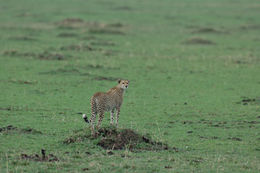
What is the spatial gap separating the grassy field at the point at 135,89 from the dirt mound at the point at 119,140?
73 mm

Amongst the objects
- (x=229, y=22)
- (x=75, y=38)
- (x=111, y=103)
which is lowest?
(x=111, y=103)

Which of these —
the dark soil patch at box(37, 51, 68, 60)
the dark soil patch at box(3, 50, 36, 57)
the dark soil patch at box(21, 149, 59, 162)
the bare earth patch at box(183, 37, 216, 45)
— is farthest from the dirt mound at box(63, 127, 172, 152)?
the bare earth patch at box(183, 37, 216, 45)

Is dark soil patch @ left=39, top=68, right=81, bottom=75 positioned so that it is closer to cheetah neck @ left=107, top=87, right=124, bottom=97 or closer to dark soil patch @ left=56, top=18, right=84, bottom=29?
cheetah neck @ left=107, top=87, right=124, bottom=97

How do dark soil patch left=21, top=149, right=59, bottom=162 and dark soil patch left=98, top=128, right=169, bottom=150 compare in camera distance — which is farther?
dark soil patch left=98, top=128, right=169, bottom=150

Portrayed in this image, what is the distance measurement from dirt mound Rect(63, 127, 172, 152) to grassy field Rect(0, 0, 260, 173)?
73 millimetres

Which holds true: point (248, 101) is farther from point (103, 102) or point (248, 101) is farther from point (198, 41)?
point (198, 41)

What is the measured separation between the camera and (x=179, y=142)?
34.9 feet

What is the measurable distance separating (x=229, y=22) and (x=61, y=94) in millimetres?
25695

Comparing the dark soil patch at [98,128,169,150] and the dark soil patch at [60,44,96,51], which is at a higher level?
the dark soil patch at [60,44,96,51]

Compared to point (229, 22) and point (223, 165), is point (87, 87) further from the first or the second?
point (229, 22)

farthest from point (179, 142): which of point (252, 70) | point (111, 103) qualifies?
point (252, 70)

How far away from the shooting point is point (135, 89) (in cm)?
1706

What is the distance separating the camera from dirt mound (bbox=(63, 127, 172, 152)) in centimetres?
966

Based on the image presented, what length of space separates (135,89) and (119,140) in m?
7.46
